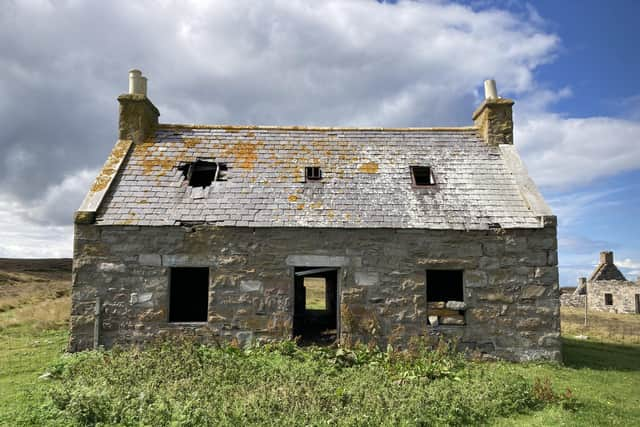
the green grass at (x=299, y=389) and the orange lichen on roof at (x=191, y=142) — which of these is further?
the orange lichen on roof at (x=191, y=142)

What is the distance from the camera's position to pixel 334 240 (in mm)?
10719

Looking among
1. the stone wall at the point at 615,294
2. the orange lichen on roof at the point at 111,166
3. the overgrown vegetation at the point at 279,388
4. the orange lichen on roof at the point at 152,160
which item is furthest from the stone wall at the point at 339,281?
the stone wall at the point at 615,294

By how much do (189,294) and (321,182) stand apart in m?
6.09

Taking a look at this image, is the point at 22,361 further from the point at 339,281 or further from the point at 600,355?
the point at 600,355

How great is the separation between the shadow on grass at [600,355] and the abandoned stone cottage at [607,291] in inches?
604

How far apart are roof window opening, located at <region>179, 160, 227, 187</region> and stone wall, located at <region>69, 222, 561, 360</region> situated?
6.58ft

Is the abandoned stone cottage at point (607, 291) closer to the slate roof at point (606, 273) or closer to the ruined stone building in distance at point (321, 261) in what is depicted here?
the slate roof at point (606, 273)

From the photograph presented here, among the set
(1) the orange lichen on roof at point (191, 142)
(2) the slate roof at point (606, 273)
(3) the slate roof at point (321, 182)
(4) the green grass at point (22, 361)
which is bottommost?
(4) the green grass at point (22, 361)

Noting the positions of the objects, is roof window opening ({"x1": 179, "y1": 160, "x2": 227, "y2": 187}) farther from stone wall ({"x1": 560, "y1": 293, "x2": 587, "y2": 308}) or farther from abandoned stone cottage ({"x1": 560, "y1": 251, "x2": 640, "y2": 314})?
stone wall ({"x1": 560, "y1": 293, "x2": 587, "y2": 308})

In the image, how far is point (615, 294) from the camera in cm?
3028

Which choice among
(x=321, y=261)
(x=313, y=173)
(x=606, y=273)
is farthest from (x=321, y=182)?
(x=606, y=273)

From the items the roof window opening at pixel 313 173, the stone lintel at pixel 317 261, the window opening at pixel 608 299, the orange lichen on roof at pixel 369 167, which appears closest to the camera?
the stone lintel at pixel 317 261

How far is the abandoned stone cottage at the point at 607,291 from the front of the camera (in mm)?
29141

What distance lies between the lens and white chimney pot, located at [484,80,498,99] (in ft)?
Answer: 44.4
